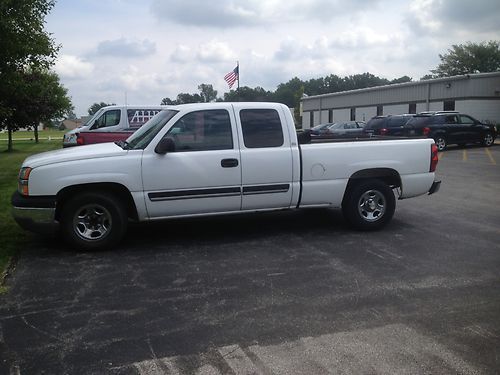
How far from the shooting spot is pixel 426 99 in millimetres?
36562

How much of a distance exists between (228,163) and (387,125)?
18.4 metres

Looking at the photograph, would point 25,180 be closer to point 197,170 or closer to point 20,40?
point 197,170

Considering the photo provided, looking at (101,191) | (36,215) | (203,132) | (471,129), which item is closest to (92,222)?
Result: (101,191)

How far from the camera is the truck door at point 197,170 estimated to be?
606cm

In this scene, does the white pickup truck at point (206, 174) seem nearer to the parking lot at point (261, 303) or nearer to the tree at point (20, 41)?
the parking lot at point (261, 303)

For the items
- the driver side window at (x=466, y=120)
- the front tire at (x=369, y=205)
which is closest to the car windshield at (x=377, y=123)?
the driver side window at (x=466, y=120)

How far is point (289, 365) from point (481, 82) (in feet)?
112

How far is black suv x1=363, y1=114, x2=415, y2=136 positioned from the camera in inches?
877

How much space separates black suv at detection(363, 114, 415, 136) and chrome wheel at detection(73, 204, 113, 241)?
59.5 feet

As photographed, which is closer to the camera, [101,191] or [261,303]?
[261,303]

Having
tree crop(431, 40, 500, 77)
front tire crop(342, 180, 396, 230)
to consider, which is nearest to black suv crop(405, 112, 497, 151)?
front tire crop(342, 180, 396, 230)

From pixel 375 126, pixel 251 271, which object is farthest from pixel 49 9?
pixel 375 126

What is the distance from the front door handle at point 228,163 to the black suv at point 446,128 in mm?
16808

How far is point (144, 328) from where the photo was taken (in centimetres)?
394
